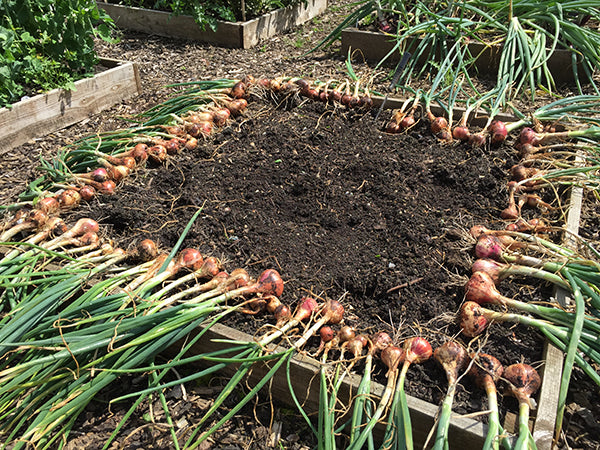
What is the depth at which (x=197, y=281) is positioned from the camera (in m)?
2.02

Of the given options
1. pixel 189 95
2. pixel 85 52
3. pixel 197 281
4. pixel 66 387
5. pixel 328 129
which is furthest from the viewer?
pixel 85 52

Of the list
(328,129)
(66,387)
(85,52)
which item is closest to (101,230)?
(66,387)

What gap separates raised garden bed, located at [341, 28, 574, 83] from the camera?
12.4 feet

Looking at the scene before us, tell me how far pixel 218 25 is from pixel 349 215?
3677 mm

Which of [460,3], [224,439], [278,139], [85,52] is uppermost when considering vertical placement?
→ [460,3]

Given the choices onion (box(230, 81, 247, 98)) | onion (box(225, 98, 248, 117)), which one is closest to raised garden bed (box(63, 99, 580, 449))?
onion (box(225, 98, 248, 117))

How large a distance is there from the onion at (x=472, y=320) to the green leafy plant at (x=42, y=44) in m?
3.26

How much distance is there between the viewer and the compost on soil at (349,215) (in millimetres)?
1894

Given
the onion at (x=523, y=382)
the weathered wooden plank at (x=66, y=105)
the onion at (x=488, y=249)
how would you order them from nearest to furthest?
the onion at (x=523, y=382), the onion at (x=488, y=249), the weathered wooden plank at (x=66, y=105)

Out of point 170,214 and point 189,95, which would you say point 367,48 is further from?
point 170,214

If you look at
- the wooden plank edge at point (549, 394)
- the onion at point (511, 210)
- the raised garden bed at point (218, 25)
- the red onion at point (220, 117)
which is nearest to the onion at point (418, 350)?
the wooden plank edge at point (549, 394)

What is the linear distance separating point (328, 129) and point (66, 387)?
220cm

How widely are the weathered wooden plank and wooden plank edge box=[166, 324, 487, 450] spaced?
7.74 feet

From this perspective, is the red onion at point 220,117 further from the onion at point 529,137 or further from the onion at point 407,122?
the onion at point 529,137
